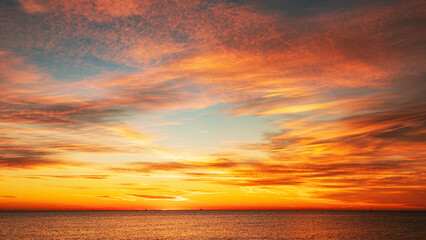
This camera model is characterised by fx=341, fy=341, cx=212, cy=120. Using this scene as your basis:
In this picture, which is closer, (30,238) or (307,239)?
(307,239)

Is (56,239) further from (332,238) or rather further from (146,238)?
(332,238)

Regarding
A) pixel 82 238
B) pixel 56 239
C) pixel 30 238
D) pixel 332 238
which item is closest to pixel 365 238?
pixel 332 238

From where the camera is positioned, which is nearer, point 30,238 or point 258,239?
point 258,239

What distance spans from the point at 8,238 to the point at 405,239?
113154 mm

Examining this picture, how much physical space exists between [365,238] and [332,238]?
9601mm

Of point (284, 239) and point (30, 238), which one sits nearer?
point (284, 239)

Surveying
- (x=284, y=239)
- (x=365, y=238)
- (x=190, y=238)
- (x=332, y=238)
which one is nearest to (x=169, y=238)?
(x=190, y=238)

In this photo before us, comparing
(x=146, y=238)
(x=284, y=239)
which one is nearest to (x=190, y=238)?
(x=146, y=238)

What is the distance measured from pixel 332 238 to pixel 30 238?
3418 inches

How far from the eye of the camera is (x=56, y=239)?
95375 millimetres

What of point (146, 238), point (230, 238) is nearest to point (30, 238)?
point (146, 238)

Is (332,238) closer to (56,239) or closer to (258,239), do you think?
(258,239)

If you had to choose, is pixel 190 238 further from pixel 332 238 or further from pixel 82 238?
pixel 332 238

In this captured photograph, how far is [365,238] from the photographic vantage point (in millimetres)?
96188
